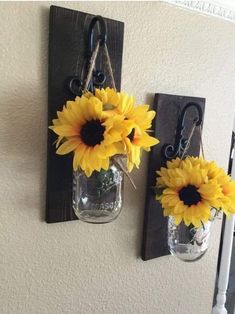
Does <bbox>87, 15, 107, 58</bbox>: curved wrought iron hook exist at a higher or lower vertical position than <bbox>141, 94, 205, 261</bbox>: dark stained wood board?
higher

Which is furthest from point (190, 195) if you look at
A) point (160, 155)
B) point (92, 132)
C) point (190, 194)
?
point (92, 132)

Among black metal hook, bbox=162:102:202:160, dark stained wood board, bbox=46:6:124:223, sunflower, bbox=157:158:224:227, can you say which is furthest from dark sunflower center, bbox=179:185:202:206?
dark stained wood board, bbox=46:6:124:223

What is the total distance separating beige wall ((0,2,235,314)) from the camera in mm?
484

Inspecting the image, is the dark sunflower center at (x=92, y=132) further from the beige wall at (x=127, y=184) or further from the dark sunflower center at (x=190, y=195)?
the dark sunflower center at (x=190, y=195)

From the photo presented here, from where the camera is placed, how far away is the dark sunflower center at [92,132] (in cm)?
43

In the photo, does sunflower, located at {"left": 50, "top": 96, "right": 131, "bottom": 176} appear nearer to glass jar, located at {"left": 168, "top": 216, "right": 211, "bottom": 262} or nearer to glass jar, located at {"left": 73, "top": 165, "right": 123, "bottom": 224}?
glass jar, located at {"left": 73, "top": 165, "right": 123, "bottom": 224}

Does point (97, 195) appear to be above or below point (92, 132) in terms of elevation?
below

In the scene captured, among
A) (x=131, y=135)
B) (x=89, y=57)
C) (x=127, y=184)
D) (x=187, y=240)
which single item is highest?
(x=89, y=57)

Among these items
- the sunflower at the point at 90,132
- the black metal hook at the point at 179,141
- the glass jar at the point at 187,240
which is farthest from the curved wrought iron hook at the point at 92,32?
the glass jar at the point at 187,240

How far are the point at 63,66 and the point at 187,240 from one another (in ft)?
1.36

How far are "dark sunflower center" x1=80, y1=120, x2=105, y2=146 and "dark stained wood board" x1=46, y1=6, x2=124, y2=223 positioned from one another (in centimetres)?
9

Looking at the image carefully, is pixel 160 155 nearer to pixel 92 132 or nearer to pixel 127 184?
pixel 127 184

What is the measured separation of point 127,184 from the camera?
0.63 metres

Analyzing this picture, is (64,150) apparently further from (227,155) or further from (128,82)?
(227,155)
